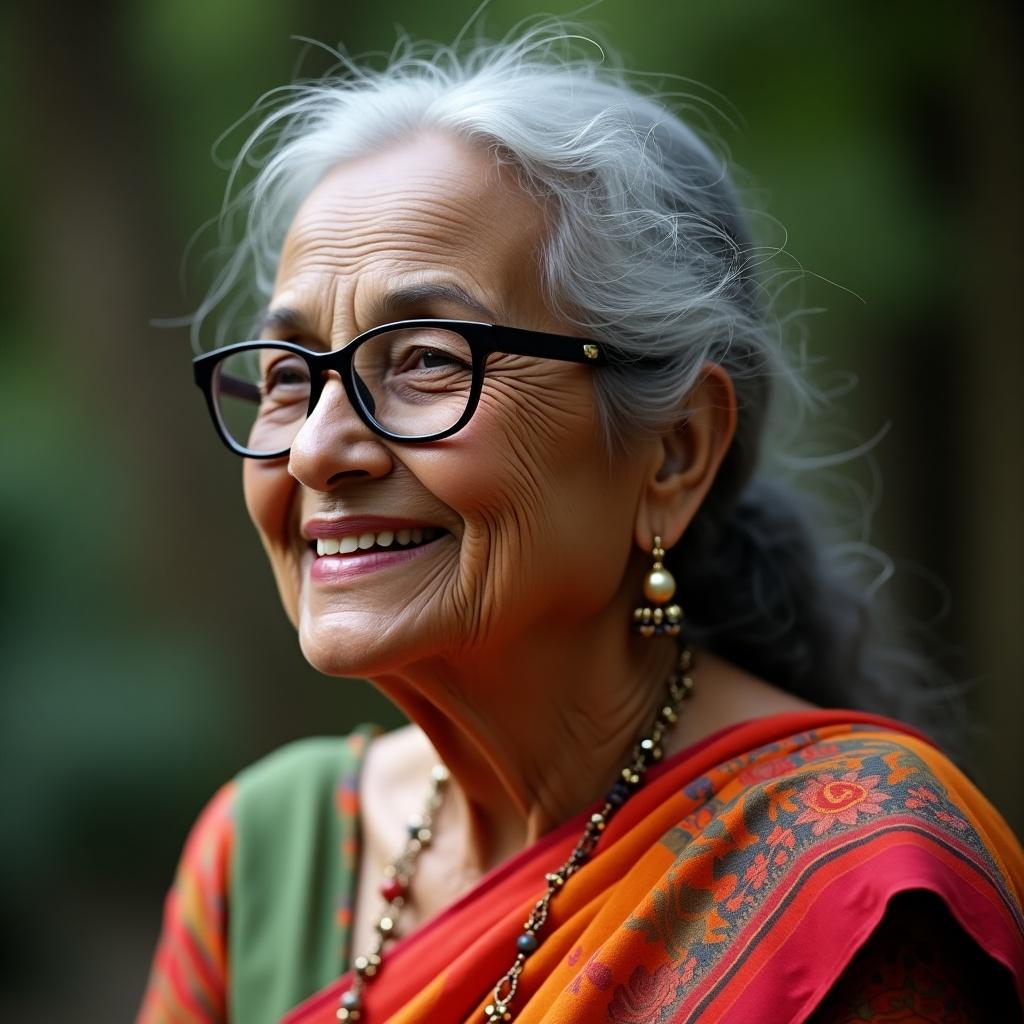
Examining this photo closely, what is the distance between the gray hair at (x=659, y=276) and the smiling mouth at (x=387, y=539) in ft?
1.04

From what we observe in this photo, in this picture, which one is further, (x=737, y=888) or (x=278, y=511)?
(x=278, y=511)

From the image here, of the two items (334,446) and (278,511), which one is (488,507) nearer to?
(334,446)

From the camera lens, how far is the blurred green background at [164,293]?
421 centimetres

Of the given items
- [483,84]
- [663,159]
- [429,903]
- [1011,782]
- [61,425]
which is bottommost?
[1011,782]

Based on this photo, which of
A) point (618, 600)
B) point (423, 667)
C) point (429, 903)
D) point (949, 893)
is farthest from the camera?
point (429, 903)

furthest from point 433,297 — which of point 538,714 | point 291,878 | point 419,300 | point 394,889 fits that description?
point 291,878

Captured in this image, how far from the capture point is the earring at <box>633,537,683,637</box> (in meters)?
1.80

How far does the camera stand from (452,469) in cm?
161

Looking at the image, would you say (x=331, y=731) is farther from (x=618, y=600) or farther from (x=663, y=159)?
(x=663, y=159)

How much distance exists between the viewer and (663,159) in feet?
6.05

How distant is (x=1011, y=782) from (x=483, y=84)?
385cm

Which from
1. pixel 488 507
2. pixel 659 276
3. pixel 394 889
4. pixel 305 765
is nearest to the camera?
pixel 488 507

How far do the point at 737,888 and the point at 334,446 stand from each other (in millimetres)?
828

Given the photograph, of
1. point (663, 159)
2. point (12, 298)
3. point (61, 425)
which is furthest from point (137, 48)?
point (663, 159)
